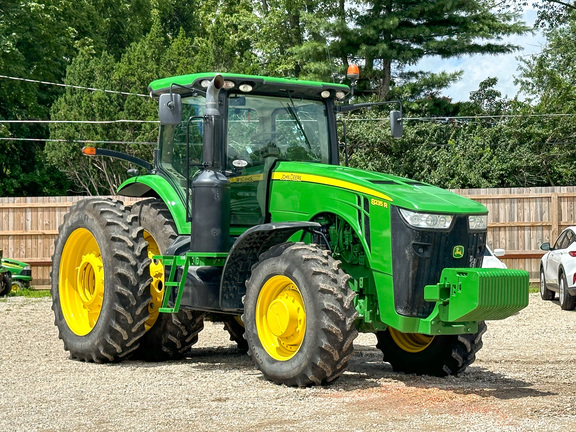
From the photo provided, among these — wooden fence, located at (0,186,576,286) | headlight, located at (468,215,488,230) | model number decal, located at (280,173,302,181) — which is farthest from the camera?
wooden fence, located at (0,186,576,286)

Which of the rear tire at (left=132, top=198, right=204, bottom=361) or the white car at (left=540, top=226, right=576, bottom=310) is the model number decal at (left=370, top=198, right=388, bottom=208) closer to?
the rear tire at (left=132, top=198, right=204, bottom=361)

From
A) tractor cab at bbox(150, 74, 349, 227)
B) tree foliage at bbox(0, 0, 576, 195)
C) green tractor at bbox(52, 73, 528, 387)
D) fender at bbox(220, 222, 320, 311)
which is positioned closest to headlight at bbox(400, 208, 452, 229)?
green tractor at bbox(52, 73, 528, 387)

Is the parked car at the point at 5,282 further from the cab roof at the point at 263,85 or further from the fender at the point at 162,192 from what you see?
the cab roof at the point at 263,85

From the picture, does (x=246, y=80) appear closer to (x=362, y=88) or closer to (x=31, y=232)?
(x=31, y=232)

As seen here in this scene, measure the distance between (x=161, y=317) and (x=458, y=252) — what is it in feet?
10.8

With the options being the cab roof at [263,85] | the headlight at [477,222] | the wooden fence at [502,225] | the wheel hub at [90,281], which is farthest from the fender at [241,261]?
the wooden fence at [502,225]

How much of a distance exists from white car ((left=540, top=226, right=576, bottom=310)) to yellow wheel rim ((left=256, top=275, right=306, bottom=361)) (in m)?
9.80

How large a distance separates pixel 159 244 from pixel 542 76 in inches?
1194

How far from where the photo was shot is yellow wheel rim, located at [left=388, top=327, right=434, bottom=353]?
29.9 ft

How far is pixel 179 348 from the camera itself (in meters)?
10.1

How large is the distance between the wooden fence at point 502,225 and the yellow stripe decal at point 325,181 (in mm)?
13829

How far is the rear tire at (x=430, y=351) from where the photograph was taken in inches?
348

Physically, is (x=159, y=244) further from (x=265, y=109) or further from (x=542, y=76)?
(x=542, y=76)

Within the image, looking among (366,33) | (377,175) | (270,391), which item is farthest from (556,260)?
(366,33)
